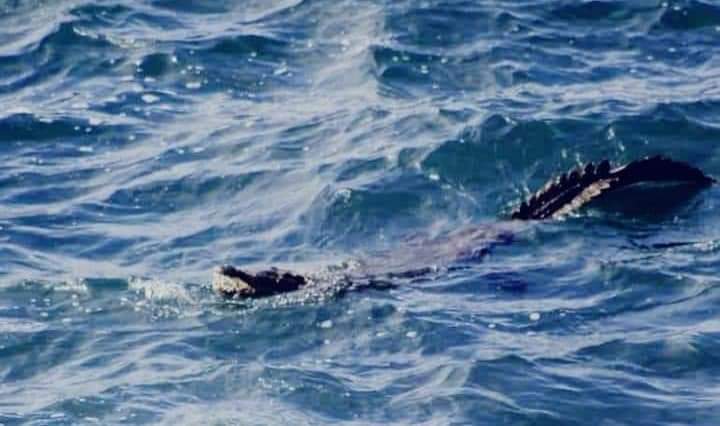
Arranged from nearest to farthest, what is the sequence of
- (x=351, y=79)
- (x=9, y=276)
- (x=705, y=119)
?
(x=9, y=276), (x=705, y=119), (x=351, y=79)

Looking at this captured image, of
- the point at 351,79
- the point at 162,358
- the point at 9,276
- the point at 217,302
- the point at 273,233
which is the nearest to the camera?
the point at 162,358

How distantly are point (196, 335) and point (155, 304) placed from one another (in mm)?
778

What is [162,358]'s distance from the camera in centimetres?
1007

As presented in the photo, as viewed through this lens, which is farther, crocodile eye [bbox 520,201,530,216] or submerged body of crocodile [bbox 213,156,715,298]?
crocodile eye [bbox 520,201,530,216]

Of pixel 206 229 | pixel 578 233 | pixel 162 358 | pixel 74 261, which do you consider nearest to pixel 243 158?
pixel 206 229

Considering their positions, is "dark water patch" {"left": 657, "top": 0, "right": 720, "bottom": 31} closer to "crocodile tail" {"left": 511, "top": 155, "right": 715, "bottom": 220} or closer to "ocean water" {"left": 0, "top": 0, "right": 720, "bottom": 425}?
"ocean water" {"left": 0, "top": 0, "right": 720, "bottom": 425}

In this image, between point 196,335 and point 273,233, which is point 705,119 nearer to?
point 273,233

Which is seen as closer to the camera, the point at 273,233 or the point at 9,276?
the point at 9,276

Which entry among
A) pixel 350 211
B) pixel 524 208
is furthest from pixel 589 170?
pixel 350 211

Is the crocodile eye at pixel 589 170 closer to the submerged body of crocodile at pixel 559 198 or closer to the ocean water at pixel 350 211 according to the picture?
the submerged body of crocodile at pixel 559 198

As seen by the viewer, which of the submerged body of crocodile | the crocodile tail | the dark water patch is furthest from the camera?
the dark water patch

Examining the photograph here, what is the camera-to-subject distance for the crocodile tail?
12008 mm

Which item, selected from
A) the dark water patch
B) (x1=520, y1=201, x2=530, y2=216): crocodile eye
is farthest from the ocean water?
(x1=520, y1=201, x2=530, y2=216): crocodile eye

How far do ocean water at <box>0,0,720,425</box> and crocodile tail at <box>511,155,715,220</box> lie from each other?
0.50 ft
